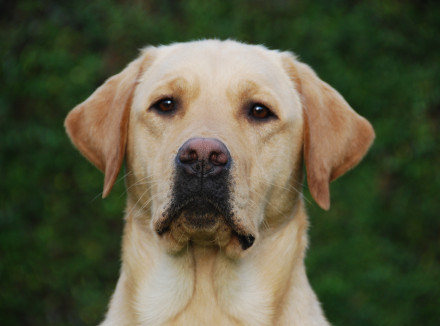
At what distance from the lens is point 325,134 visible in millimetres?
4211

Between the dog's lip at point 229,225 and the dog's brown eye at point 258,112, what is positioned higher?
the dog's brown eye at point 258,112

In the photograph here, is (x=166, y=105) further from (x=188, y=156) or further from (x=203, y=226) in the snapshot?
(x=203, y=226)

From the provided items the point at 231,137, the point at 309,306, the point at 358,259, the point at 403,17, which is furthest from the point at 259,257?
the point at 403,17

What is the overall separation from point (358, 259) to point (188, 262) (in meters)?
3.51

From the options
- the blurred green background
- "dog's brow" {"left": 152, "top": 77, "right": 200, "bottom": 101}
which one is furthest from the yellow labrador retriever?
the blurred green background

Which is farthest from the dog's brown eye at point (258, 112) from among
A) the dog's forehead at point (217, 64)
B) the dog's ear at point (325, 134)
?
the dog's ear at point (325, 134)

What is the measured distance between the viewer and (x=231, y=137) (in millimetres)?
3760

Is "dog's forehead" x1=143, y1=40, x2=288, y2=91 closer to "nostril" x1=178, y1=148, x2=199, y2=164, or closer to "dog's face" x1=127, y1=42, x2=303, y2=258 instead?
"dog's face" x1=127, y1=42, x2=303, y2=258

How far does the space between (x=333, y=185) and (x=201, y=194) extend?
3.80 meters

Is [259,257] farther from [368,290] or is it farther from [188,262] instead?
[368,290]

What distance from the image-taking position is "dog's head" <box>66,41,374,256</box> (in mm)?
3602

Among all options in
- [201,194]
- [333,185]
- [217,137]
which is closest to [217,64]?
[217,137]

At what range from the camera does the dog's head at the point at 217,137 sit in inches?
142

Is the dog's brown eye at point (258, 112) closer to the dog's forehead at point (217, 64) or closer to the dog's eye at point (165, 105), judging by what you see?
the dog's forehead at point (217, 64)
